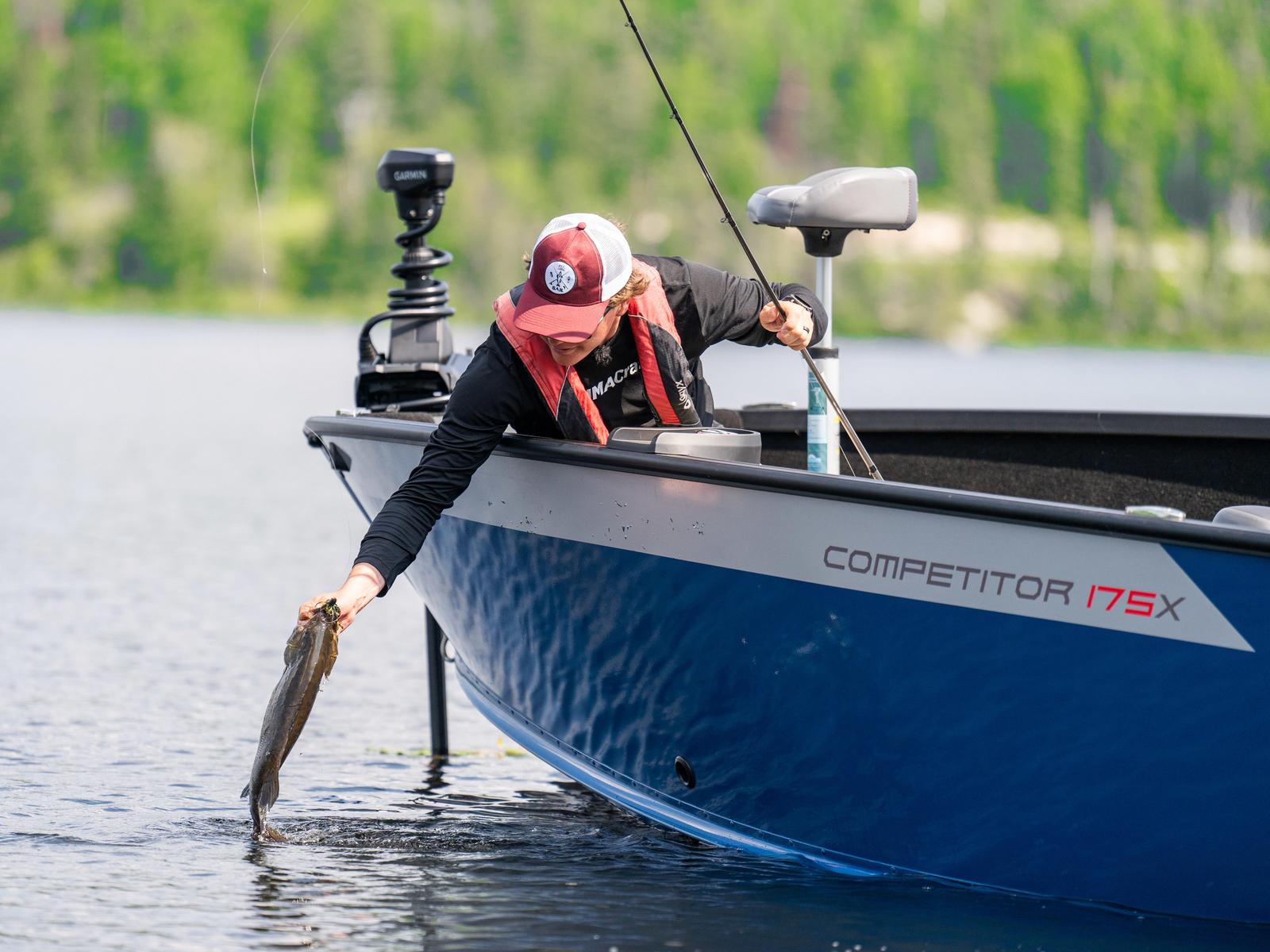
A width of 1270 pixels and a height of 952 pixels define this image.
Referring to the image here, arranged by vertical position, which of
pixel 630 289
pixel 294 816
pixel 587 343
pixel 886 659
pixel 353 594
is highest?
pixel 630 289

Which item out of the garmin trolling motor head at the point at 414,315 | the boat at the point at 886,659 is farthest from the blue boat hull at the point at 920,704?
the garmin trolling motor head at the point at 414,315

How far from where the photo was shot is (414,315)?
6.99 metres

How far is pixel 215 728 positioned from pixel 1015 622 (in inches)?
176

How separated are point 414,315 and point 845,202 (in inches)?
96.9

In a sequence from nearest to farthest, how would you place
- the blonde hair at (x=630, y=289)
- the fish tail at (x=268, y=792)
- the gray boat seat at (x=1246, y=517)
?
the gray boat seat at (x=1246, y=517)
the blonde hair at (x=630, y=289)
the fish tail at (x=268, y=792)

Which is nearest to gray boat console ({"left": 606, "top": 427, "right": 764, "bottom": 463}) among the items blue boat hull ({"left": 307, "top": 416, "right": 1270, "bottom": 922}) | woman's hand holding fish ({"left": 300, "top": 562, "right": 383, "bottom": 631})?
blue boat hull ({"left": 307, "top": 416, "right": 1270, "bottom": 922})

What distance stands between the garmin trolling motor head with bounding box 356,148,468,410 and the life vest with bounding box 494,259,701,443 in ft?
5.35

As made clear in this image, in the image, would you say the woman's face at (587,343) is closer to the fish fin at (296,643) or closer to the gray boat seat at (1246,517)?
the fish fin at (296,643)

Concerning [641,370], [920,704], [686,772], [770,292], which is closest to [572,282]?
[641,370]

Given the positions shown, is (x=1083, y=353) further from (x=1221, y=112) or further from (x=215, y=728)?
(x=215, y=728)

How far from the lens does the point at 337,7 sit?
79.9 metres

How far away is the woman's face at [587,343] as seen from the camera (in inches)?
192

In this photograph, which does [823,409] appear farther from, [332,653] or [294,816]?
[294,816]

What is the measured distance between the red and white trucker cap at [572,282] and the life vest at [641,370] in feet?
0.58
